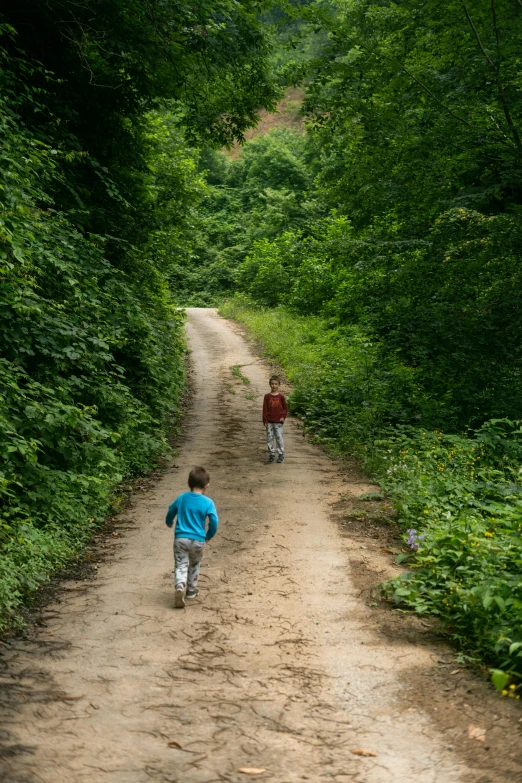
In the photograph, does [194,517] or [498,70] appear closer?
[194,517]

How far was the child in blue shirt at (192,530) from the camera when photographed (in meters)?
6.10

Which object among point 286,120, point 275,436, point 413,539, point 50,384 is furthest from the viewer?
point 286,120

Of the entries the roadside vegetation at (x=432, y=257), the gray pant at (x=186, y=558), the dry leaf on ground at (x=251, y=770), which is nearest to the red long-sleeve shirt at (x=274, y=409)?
the roadside vegetation at (x=432, y=257)

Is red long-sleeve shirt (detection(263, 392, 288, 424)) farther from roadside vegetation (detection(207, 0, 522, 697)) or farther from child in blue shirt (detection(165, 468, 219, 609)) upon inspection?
child in blue shirt (detection(165, 468, 219, 609))

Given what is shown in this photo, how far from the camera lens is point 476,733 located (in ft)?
13.4

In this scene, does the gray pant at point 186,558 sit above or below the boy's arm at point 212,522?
below

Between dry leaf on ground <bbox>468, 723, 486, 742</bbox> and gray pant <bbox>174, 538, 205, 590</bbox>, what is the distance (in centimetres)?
271

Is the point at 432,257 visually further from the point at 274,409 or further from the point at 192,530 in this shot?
the point at 192,530

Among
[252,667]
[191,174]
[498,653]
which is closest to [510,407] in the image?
[498,653]

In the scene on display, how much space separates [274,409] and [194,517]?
574 centimetres

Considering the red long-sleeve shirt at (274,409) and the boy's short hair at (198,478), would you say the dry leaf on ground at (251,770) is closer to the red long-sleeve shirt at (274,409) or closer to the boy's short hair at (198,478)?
the boy's short hair at (198,478)

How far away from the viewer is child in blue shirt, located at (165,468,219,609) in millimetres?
6102

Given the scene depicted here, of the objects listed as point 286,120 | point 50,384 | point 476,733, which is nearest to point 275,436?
point 50,384

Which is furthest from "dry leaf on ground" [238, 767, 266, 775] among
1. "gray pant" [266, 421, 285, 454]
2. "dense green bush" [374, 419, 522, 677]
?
"gray pant" [266, 421, 285, 454]
